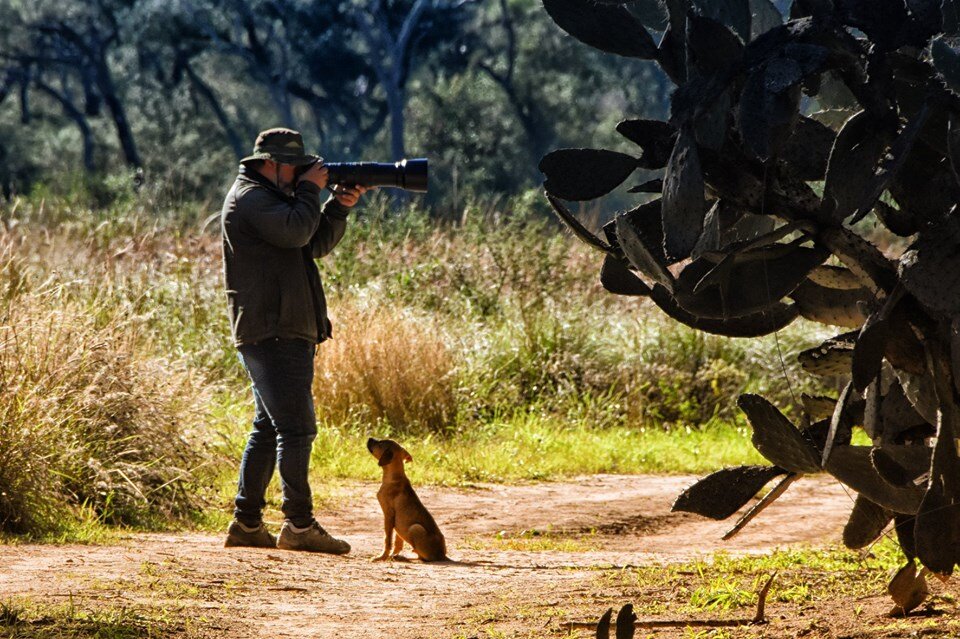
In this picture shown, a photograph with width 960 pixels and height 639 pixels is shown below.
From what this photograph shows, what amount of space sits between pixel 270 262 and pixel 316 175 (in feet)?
1.49

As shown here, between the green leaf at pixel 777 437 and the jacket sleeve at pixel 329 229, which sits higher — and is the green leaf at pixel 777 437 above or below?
below

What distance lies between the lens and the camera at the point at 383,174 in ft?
19.7

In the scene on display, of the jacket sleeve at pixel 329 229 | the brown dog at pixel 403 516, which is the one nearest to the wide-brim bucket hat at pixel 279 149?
the jacket sleeve at pixel 329 229

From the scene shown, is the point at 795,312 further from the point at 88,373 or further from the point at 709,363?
the point at 709,363

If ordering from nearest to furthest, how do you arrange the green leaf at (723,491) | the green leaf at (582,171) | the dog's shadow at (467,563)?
the green leaf at (582,171) → the green leaf at (723,491) → the dog's shadow at (467,563)

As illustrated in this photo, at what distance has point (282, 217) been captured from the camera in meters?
5.70

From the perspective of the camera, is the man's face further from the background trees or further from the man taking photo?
the background trees

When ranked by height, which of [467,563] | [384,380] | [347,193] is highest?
[347,193]

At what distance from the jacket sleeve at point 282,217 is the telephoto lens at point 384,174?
0.27 metres

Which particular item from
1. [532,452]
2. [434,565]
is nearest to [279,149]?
[434,565]

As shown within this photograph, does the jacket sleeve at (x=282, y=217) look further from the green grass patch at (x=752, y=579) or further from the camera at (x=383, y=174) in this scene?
the green grass patch at (x=752, y=579)

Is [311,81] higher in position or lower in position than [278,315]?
higher

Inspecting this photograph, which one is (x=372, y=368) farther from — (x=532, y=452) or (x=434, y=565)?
(x=434, y=565)

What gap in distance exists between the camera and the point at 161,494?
6.64 meters
